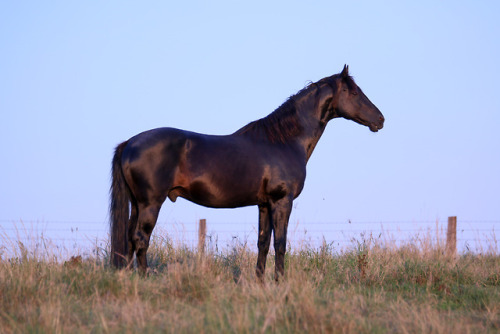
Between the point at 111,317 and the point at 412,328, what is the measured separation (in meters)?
2.38

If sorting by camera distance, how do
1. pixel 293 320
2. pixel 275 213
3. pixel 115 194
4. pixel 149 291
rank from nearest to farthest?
pixel 293 320 < pixel 149 291 < pixel 115 194 < pixel 275 213

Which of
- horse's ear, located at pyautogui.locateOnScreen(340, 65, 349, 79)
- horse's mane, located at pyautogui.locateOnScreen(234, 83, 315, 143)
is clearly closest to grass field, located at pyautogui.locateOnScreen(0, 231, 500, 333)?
horse's mane, located at pyautogui.locateOnScreen(234, 83, 315, 143)

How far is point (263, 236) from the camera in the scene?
6.88 meters

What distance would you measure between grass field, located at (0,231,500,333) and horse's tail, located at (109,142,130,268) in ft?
1.55

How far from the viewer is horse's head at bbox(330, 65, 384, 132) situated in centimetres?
734

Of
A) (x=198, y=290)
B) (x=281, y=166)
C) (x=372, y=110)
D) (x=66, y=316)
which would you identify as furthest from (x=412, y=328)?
(x=372, y=110)

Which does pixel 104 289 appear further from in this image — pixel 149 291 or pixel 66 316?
pixel 66 316

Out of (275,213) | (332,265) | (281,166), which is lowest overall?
(332,265)

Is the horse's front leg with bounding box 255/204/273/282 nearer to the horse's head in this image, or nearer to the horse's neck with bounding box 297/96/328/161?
the horse's neck with bounding box 297/96/328/161

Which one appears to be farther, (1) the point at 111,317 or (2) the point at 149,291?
(2) the point at 149,291

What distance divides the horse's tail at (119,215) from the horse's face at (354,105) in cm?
324

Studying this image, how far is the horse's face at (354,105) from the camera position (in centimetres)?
736

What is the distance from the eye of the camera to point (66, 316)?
13.6 feet

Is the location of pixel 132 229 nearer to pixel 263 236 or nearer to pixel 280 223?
pixel 263 236
